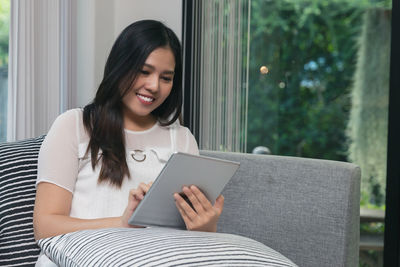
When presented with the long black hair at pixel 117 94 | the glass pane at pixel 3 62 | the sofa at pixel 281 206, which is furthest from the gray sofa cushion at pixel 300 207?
the glass pane at pixel 3 62

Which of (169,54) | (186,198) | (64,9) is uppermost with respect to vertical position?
(64,9)

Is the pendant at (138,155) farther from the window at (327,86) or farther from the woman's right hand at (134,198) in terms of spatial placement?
the window at (327,86)

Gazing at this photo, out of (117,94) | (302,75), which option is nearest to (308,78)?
(302,75)

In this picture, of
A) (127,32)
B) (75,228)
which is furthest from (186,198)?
(127,32)

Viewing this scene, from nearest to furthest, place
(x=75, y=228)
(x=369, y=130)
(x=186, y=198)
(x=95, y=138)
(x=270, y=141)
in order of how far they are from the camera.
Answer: (x=186, y=198), (x=75, y=228), (x=95, y=138), (x=369, y=130), (x=270, y=141)

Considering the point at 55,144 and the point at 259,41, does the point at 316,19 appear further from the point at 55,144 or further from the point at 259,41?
the point at 55,144

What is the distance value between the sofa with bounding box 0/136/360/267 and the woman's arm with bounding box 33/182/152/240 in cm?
8

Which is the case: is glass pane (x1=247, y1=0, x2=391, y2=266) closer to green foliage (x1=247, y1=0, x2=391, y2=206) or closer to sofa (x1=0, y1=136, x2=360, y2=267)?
green foliage (x1=247, y1=0, x2=391, y2=206)

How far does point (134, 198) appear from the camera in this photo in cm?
131

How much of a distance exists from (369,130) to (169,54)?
1.08 meters

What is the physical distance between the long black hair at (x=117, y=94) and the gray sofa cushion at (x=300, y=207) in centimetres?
39

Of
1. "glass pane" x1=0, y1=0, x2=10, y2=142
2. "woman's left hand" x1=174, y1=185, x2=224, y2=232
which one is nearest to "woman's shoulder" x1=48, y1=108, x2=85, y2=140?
"woman's left hand" x1=174, y1=185, x2=224, y2=232

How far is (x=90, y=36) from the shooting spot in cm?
265

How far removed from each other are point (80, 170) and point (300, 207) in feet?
2.09
